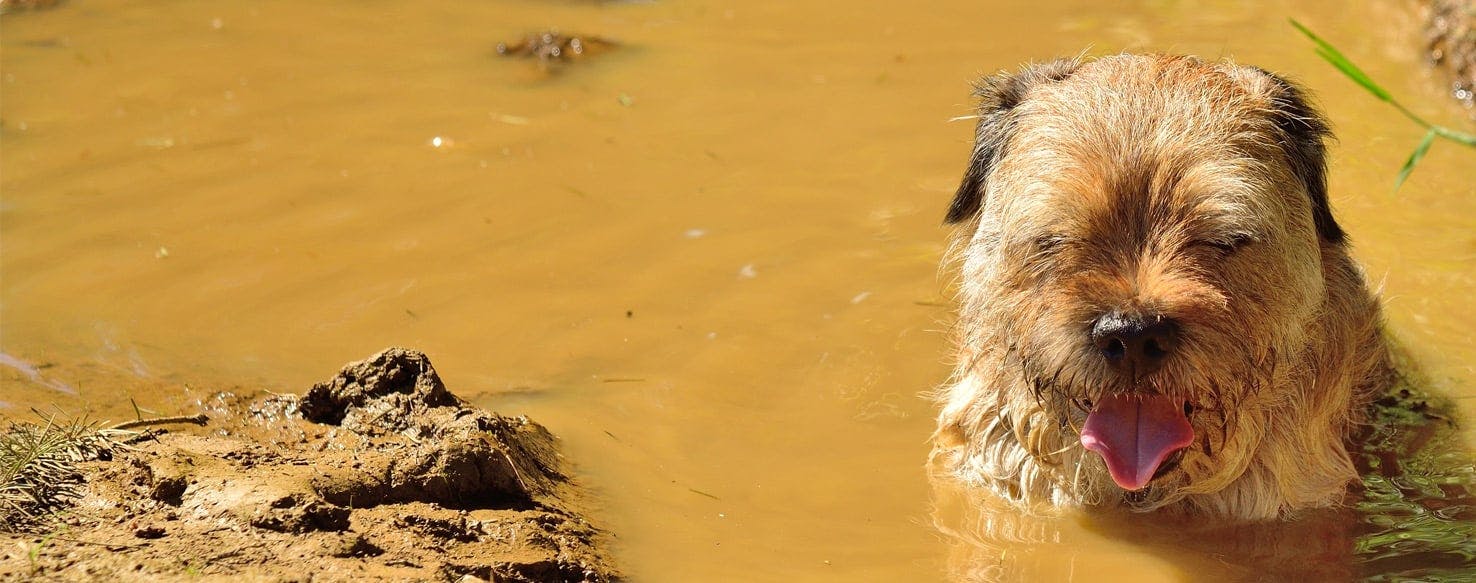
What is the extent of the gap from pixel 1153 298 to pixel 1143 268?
0.15 metres

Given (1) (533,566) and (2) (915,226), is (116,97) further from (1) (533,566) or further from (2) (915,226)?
(1) (533,566)


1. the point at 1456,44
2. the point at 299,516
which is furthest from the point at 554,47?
the point at 1456,44

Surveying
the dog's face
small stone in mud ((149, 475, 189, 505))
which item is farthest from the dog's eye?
small stone in mud ((149, 475, 189, 505))

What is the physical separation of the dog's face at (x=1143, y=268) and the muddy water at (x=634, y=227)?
0.41m

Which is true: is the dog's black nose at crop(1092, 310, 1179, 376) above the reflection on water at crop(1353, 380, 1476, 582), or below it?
above

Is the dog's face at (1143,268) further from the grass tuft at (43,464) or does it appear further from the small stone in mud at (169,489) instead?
the grass tuft at (43,464)

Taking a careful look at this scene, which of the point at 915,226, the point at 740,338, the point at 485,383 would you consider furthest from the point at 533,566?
the point at 915,226

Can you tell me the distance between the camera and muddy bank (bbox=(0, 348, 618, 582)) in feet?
11.8

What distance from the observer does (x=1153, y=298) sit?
391cm

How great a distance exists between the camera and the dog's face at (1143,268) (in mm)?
4016

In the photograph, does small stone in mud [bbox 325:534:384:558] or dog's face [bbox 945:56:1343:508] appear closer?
small stone in mud [bbox 325:534:384:558]

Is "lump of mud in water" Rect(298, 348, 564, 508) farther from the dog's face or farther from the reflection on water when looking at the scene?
the reflection on water

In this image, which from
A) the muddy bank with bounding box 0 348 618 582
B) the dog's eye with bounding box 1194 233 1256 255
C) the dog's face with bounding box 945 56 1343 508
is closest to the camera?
the muddy bank with bounding box 0 348 618 582

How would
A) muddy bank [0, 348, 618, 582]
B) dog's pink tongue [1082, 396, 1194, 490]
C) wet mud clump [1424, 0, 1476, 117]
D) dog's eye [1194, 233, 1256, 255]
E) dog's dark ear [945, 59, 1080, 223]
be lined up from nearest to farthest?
muddy bank [0, 348, 618, 582]
dog's eye [1194, 233, 1256, 255]
dog's pink tongue [1082, 396, 1194, 490]
dog's dark ear [945, 59, 1080, 223]
wet mud clump [1424, 0, 1476, 117]
